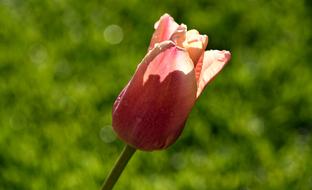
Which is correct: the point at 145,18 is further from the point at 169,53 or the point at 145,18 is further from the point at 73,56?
the point at 169,53

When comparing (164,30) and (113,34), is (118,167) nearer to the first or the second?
(164,30)

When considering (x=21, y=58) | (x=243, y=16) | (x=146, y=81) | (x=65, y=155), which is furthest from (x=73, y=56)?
(x=146, y=81)

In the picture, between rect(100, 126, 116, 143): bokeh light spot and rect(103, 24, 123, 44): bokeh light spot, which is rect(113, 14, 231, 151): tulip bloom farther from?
rect(103, 24, 123, 44): bokeh light spot

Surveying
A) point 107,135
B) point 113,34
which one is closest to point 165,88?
point 107,135

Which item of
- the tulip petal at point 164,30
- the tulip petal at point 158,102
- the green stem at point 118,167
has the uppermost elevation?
the tulip petal at point 164,30

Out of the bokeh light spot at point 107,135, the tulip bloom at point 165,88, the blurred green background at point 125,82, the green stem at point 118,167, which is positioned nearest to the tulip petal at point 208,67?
the tulip bloom at point 165,88

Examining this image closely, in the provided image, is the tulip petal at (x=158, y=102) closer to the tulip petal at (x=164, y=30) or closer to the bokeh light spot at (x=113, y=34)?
the tulip petal at (x=164, y=30)
